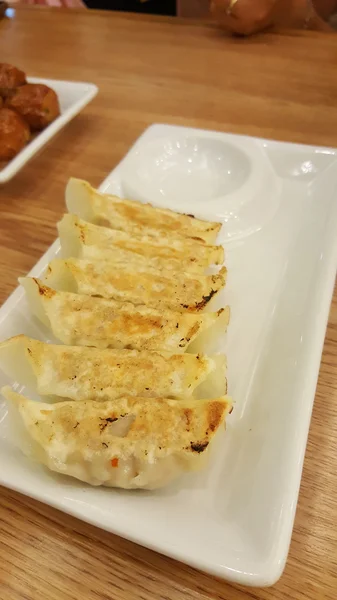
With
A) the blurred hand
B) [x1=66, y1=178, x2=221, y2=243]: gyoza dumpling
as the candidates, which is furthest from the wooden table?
[x1=66, y1=178, x2=221, y2=243]: gyoza dumpling

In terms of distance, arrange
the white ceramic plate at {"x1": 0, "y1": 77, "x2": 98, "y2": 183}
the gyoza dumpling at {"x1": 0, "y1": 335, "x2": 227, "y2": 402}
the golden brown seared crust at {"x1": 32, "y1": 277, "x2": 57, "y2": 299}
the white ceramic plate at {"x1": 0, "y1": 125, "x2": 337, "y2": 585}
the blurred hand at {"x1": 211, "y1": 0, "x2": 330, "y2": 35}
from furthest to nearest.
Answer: the blurred hand at {"x1": 211, "y1": 0, "x2": 330, "y2": 35} < the white ceramic plate at {"x1": 0, "y1": 77, "x2": 98, "y2": 183} < the golden brown seared crust at {"x1": 32, "y1": 277, "x2": 57, "y2": 299} < the gyoza dumpling at {"x1": 0, "y1": 335, "x2": 227, "y2": 402} < the white ceramic plate at {"x1": 0, "y1": 125, "x2": 337, "y2": 585}

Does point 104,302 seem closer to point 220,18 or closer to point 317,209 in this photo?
point 317,209

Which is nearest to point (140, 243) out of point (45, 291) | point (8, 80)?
point (45, 291)

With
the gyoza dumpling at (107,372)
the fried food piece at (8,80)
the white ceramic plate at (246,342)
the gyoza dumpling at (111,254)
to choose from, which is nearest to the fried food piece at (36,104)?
the fried food piece at (8,80)

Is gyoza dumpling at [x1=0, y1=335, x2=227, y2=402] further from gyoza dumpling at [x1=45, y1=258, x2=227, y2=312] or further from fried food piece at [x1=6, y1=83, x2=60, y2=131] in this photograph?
fried food piece at [x1=6, y1=83, x2=60, y2=131]

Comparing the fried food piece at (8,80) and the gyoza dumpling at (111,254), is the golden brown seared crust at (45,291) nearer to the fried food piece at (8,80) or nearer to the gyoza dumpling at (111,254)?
the gyoza dumpling at (111,254)

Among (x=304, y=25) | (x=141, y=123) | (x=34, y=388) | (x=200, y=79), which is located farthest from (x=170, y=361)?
(x=304, y=25)
